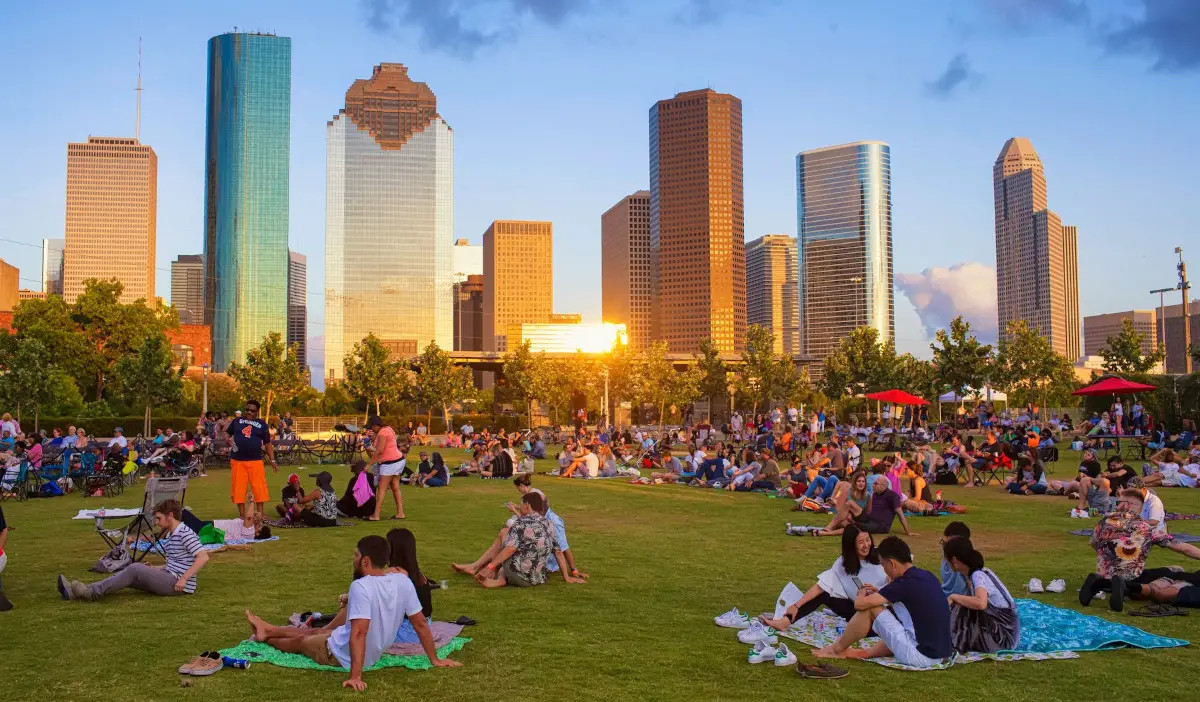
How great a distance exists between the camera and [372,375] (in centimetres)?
5869

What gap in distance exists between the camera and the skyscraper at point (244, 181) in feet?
604

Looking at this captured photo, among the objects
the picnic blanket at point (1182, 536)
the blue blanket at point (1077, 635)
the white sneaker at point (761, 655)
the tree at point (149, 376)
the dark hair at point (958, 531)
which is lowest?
the picnic blanket at point (1182, 536)

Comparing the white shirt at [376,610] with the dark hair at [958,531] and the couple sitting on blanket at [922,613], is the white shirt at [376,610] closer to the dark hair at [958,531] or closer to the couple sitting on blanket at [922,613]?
the couple sitting on blanket at [922,613]

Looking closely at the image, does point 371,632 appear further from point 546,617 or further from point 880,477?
point 880,477

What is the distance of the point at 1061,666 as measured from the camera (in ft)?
20.8

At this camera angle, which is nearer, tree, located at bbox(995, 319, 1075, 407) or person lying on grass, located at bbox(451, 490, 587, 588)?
person lying on grass, located at bbox(451, 490, 587, 588)

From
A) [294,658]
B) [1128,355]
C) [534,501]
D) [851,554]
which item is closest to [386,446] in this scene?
[534,501]

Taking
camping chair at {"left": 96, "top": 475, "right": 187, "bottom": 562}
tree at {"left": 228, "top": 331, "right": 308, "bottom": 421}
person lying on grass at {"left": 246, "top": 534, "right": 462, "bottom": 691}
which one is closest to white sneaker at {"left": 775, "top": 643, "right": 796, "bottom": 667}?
person lying on grass at {"left": 246, "top": 534, "right": 462, "bottom": 691}

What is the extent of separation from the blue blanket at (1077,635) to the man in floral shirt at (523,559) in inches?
167

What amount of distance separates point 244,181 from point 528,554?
631ft

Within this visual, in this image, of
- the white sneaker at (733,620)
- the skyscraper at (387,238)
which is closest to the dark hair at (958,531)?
the white sneaker at (733,620)

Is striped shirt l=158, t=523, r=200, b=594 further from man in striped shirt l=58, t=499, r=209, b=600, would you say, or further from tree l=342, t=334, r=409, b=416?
tree l=342, t=334, r=409, b=416

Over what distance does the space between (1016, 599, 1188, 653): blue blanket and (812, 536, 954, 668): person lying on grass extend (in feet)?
2.81

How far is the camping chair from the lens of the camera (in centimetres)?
988
